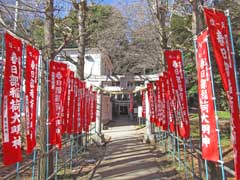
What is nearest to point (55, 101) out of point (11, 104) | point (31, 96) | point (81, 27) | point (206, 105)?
point (31, 96)

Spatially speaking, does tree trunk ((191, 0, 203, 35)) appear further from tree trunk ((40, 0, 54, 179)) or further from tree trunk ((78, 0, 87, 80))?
tree trunk ((78, 0, 87, 80))

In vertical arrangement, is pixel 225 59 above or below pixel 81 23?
below

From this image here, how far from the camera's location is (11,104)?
15.0 feet

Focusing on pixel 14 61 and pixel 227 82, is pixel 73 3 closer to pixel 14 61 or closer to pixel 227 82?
pixel 14 61

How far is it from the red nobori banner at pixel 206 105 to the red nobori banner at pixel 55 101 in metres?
3.68

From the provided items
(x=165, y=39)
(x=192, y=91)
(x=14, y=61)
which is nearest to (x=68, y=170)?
(x=14, y=61)

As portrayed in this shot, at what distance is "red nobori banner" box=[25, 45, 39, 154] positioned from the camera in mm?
5590

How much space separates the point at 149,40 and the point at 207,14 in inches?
576

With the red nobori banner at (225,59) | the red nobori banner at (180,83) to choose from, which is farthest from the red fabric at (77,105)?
the red nobori banner at (225,59)

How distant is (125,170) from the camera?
1002cm

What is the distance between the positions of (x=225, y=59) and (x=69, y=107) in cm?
599

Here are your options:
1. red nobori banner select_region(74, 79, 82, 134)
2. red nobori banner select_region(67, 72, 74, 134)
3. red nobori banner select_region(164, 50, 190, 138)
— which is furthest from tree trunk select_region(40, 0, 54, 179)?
red nobori banner select_region(164, 50, 190, 138)

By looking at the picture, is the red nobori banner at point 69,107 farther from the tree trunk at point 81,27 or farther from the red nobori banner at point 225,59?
the red nobori banner at point 225,59

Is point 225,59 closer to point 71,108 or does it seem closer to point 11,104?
point 11,104
